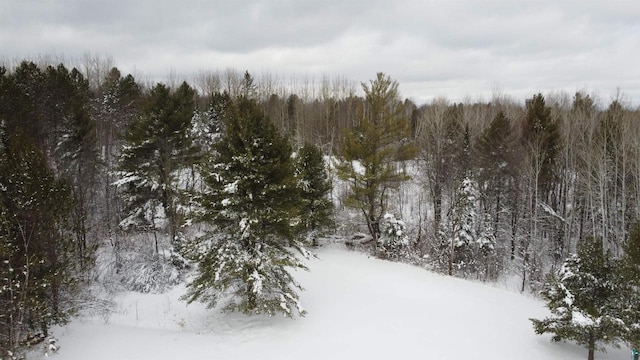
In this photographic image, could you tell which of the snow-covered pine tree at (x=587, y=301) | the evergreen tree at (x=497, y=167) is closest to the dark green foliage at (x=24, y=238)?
the snow-covered pine tree at (x=587, y=301)

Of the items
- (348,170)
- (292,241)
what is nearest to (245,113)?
(292,241)

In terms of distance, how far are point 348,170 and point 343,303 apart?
31.9 feet

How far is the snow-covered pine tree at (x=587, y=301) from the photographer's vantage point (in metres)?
10.4

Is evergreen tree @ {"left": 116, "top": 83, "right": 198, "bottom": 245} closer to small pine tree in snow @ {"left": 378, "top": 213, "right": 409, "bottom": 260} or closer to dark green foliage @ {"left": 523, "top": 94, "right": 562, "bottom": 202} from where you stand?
small pine tree in snow @ {"left": 378, "top": 213, "right": 409, "bottom": 260}

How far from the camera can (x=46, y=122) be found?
838 inches

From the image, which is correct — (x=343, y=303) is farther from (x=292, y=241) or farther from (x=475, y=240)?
(x=475, y=240)

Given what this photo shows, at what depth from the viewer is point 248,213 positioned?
12.7 metres

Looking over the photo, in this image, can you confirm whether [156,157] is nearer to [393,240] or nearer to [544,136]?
[393,240]

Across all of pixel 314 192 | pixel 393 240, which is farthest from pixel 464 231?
pixel 314 192

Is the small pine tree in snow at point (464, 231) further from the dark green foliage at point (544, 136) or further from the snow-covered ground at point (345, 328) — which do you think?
the snow-covered ground at point (345, 328)

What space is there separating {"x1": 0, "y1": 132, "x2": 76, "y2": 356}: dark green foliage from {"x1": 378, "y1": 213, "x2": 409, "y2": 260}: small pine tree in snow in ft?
52.0

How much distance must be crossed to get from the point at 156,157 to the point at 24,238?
12.3 metres

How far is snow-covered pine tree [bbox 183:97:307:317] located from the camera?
40.7 ft

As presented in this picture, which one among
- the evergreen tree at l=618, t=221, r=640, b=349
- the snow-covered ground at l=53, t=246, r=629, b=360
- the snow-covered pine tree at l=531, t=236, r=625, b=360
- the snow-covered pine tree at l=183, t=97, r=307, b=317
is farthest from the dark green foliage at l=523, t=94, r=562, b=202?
the snow-covered pine tree at l=183, t=97, r=307, b=317
